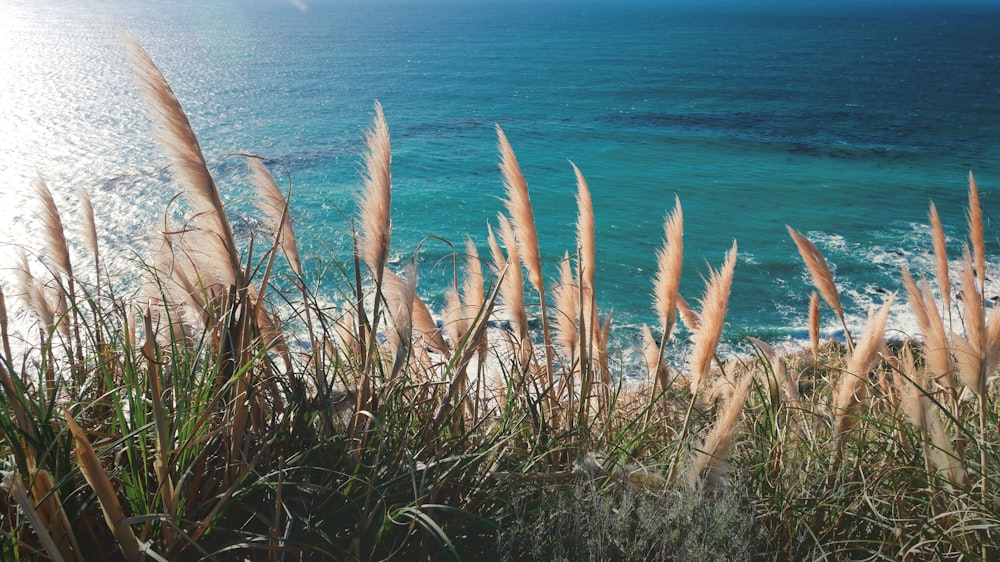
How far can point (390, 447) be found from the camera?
6.35ft

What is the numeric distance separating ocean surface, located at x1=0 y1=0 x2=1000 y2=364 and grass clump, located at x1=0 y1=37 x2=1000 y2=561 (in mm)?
294

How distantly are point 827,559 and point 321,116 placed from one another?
14701 mm

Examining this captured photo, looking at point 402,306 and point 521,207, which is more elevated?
point 521,207

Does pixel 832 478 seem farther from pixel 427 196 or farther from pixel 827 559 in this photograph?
pixel 427 196

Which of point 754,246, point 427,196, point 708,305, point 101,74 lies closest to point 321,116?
point 427,196

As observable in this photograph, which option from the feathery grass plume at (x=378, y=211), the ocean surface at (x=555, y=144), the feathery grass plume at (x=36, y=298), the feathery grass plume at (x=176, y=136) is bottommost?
the ocean surface at (x=555, y=144)

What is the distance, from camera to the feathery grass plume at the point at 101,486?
1012 mm

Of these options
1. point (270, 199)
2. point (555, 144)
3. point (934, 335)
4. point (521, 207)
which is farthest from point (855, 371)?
point (555, 144)

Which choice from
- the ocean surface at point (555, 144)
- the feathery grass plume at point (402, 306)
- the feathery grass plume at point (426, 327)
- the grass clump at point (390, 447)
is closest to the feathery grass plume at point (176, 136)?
the grass clump at point (390, 447)

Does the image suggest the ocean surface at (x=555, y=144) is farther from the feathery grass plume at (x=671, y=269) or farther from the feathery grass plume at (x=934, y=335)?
Result: the feathery grass plume at (x=934, y=335)

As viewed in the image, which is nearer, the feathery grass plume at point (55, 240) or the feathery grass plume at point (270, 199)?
the feathery grass plume at point (270, 199)

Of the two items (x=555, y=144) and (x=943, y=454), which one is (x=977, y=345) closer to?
(x=943, y=454)

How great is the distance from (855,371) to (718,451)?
50 cm

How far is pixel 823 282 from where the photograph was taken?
244 cm
